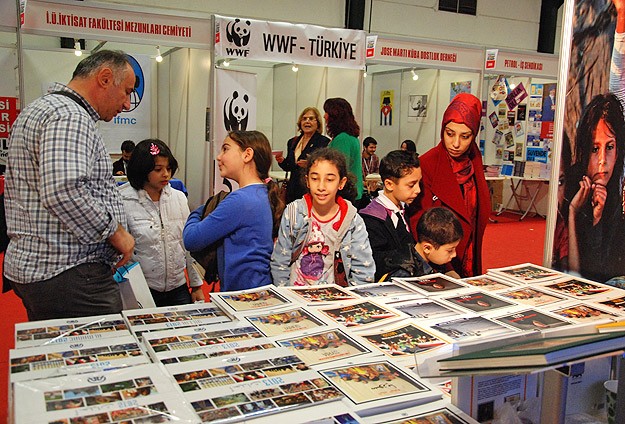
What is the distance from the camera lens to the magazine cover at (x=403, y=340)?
1.54m

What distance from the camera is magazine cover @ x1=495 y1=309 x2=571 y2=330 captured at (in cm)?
174

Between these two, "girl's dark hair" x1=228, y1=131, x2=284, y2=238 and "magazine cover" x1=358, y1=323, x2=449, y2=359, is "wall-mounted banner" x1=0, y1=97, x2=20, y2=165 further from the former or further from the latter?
"magazine cover" x1=358, y1=323, x2=449, y2=359

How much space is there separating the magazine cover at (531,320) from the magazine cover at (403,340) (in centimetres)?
30

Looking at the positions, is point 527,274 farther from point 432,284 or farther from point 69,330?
point 69,330

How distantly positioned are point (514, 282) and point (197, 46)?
12.8 feet

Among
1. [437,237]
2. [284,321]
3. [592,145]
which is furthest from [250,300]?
[592,145]

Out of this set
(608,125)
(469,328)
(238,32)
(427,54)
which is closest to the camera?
(469,328)

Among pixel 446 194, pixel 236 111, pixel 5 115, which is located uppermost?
pixel 236 111

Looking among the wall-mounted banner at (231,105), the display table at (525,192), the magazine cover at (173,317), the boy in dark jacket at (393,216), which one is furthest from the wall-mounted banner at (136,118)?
the magazine cover at (173,317)

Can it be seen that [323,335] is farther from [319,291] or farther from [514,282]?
[514,282]

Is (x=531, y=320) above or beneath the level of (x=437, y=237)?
beneath

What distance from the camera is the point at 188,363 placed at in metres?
1.38

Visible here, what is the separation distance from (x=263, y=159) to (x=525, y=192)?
8.72 m

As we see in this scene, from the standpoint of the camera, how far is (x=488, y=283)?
2.28 metres
